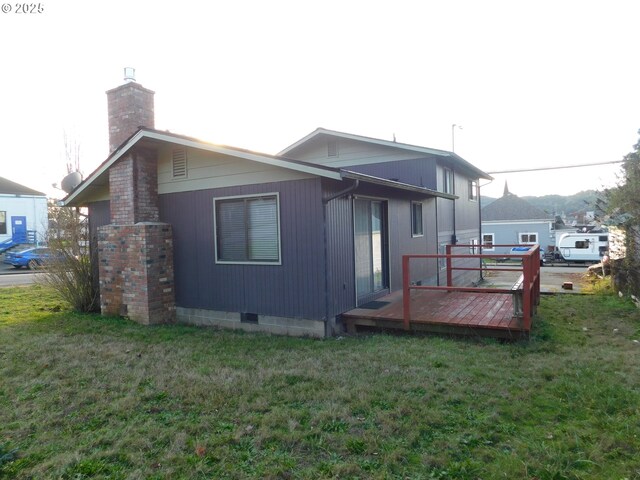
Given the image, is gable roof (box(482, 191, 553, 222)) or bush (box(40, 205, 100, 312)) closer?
bush (box(40, 205, 100, 312))

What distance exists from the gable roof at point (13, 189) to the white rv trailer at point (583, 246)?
37.4m

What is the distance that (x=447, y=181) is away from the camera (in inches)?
513

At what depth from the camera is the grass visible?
3145 millimetres

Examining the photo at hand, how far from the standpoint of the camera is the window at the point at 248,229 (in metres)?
7.31

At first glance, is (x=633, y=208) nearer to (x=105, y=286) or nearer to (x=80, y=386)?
(x=80, y=386)

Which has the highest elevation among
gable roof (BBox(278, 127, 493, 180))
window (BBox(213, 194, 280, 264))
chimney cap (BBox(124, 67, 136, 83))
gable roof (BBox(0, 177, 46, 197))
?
gable roof (BBox(0, 177, 46, 197))

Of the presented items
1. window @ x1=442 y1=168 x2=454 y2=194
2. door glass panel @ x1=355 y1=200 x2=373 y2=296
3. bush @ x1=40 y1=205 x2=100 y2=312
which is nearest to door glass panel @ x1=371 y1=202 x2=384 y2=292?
door glass panel @ x1=355 y1=200 x2=373 y2=296

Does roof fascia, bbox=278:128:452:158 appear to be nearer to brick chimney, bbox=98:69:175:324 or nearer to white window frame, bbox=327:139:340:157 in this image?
white window frame, bbox=327:139:340:157

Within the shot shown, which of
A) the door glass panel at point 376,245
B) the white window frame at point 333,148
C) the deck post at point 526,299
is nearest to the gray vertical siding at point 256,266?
the door glass panel at point 376,245

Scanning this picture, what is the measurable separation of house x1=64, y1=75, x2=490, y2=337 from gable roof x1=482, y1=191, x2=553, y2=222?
29292 millimetres

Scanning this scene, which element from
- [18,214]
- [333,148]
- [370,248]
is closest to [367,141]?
[333,148]

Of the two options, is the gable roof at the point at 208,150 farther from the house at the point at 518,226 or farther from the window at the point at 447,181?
the house at the point at 518,226

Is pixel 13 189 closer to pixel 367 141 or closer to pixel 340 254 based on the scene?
pixel 367 141

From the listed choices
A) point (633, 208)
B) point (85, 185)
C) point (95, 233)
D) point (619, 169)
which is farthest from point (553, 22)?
point (95, 233)
